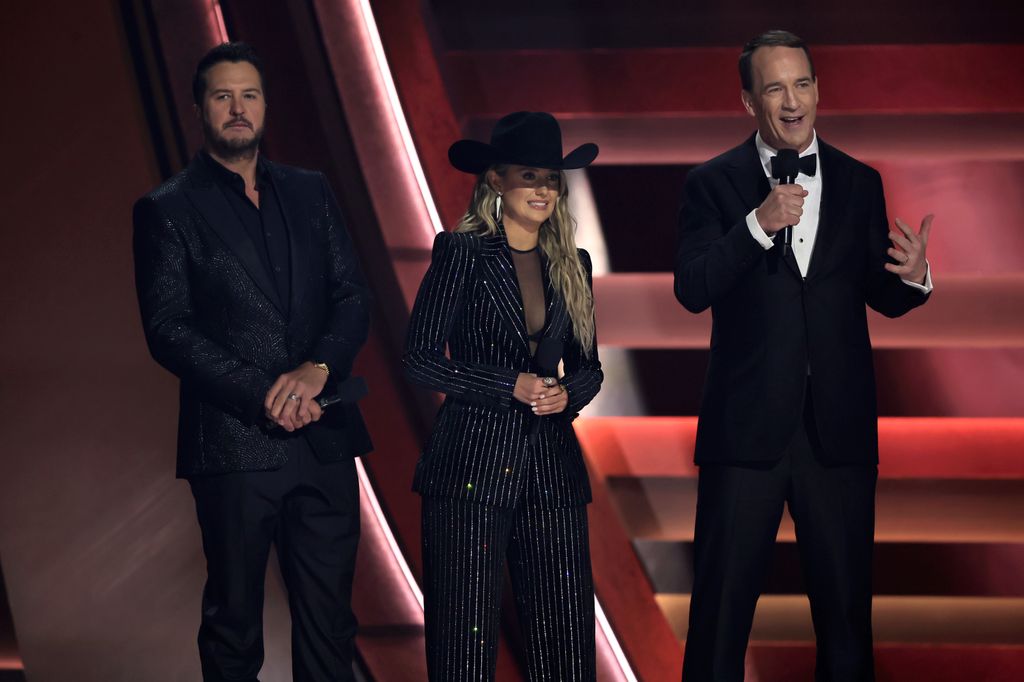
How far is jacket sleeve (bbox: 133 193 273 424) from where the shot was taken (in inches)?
97.7

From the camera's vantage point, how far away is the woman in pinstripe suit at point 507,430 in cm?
237

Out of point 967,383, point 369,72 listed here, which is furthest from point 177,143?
point 967,383

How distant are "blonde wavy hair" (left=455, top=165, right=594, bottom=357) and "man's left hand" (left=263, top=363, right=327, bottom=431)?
464mm

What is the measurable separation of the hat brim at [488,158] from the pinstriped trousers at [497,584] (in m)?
0.69

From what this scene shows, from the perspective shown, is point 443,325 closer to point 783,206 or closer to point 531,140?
point 531,140

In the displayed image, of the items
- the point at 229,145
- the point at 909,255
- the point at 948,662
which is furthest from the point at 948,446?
the point at 229,145

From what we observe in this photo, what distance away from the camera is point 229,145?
2594mm

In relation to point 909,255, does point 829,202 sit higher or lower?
higher

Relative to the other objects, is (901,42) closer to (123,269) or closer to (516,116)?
(516,116)

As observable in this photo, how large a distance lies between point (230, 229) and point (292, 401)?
411 mm

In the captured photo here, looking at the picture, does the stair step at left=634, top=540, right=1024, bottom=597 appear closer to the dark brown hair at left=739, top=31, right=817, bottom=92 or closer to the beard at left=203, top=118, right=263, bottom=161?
the dark brown hair at left=739, top=31, right=817, bottom=92

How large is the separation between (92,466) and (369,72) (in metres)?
1.35

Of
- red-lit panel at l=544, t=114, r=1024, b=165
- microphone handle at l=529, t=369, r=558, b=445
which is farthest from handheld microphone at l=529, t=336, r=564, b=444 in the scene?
red-lit panel at l=544, t=114, r=1024, b=165

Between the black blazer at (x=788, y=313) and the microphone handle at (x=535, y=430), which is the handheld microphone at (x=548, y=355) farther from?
the black blazer at (x=788, y=313)
